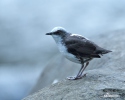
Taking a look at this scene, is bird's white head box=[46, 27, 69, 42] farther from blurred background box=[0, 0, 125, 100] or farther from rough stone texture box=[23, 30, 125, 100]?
blurred background box=[0, 0, 125, 100]

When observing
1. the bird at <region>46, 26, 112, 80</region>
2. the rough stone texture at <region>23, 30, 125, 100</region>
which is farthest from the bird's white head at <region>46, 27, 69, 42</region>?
the rough stone texture at <region>23, 30, 125, 100</region>

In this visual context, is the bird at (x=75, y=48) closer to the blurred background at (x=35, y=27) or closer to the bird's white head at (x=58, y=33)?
the bird's white head at (x=58, y=33)

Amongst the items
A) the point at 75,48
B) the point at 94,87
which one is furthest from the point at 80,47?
the point at 94,87

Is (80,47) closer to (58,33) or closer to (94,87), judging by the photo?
(58,33)

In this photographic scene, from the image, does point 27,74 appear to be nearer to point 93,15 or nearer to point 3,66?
point 3,66

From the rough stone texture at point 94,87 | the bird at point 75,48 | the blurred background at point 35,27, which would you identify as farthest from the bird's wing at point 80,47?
the blurred background at point 35,27

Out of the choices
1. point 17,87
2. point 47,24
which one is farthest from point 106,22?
point 17,87

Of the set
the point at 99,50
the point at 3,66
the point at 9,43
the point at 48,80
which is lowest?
the point at 99,50
